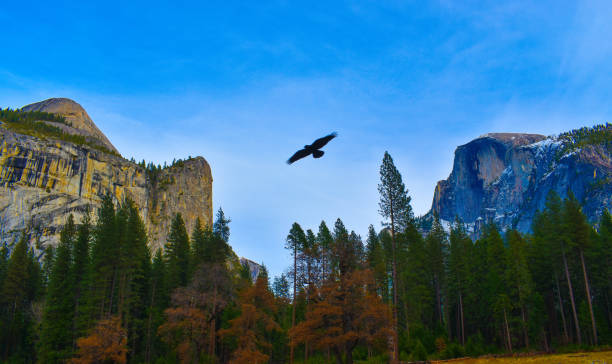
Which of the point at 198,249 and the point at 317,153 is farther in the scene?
the point at 198,249

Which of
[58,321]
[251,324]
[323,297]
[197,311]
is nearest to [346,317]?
[323,297]

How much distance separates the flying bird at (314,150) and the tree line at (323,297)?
17.0m

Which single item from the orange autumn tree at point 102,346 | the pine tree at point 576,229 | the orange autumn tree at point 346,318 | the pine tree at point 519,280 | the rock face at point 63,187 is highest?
the rock face at point 63,187

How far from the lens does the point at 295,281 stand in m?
41.9

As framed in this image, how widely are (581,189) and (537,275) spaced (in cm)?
12950

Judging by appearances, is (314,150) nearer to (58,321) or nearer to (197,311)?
(197,311)

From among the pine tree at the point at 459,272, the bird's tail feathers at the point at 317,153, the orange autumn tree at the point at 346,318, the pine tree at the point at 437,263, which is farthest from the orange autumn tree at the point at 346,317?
the pine tree at the point at 437,263

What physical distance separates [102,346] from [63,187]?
3802 inches

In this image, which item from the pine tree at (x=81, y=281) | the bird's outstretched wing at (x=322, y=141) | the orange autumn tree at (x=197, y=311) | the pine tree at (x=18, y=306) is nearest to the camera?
the bird's outstretched wing at (x=322, y=141)

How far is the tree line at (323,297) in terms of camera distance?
30516mm

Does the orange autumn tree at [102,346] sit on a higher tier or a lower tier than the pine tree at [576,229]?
lower

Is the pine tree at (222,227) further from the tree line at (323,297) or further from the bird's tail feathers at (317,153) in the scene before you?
the bird's tail feathers at (317,153)

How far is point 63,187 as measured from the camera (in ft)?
373

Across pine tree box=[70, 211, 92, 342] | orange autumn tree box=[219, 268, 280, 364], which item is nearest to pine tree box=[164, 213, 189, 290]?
pine tree box=[70, 211, 92, 342]
